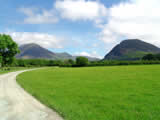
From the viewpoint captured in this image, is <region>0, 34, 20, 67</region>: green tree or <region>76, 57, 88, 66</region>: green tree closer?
<region>0, 34, 20, 67</region>: green tree

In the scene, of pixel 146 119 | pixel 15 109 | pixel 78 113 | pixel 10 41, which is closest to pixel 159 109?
pixel 146 119

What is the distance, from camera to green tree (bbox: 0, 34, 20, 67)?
44.7 m

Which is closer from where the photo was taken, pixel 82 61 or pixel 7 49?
pixel 7 49

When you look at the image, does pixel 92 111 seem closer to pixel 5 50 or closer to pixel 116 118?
pixel 116 118

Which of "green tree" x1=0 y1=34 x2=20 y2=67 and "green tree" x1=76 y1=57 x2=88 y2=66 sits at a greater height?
"green tree" x1=0 y1=34 x2=20 y2=67

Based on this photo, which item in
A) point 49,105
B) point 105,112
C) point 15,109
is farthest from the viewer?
point 49,105

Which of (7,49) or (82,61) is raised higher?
(7,49)

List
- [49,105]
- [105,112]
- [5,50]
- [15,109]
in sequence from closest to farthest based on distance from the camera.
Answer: [105,112], [15,109], [49,105], [5,50]

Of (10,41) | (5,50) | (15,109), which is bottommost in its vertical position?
(15,109)

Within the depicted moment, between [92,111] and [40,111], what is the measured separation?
9.53ft

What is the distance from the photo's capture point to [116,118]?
18.5ft

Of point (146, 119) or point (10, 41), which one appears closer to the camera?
point (146, 119)

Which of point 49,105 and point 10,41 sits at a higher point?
point 10,41

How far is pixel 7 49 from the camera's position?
155ft
